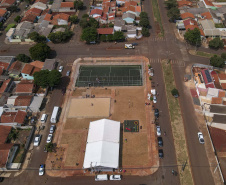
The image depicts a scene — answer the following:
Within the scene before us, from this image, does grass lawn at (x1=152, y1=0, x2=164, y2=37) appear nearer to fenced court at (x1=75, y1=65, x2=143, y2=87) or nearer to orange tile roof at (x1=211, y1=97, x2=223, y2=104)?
fenced court at (x1=75, y1=65, x2=143, y2=87)

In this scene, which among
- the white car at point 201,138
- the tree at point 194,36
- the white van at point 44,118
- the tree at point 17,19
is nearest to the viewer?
the white car at point 201,138

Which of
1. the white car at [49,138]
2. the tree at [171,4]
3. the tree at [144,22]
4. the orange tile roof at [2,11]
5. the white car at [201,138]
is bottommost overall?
the white car at [49,138]

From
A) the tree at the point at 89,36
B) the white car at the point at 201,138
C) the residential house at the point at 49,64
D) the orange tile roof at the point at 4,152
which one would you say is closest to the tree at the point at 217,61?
the white car at the point at 201,138

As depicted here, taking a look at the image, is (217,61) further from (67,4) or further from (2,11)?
(2,11)

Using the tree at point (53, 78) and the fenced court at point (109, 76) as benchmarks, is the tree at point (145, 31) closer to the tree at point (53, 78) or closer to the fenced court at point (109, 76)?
the fenced court at point (109, 76)

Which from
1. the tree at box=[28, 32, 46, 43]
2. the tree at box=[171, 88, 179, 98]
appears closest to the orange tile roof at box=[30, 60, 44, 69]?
the tree at box=[28, 32, 46, 43]
